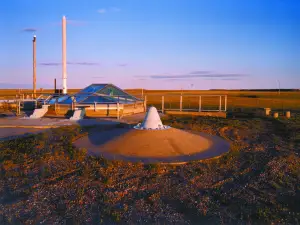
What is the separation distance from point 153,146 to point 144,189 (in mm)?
3408

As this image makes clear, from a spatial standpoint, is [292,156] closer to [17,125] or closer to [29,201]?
[29,201]

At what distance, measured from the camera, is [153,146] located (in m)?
10.1

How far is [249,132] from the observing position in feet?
49.0

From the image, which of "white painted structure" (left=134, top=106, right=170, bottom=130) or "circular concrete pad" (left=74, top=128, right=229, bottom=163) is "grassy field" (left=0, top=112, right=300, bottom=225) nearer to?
"circular concrete pad" (left=74, top=128, right=229, bottom=163)

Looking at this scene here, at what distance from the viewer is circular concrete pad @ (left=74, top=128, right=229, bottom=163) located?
373 inches

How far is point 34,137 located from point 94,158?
167 inches

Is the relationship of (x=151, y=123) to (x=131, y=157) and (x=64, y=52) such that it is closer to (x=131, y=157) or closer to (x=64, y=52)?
(x=131, y=157)

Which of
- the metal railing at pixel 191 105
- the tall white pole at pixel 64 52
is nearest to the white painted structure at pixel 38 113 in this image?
the tall white pole at pixel 64 52

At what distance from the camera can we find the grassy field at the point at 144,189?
17.9 ft

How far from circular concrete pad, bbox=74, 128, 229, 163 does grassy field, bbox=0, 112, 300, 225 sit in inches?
23.5

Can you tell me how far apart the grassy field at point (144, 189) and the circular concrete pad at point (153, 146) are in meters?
0.60

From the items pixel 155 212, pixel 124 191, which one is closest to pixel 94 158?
pixel 124 191

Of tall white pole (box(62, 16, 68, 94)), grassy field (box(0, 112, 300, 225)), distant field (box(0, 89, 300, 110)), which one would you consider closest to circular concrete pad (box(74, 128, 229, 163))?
grassy field (box(0, 112, 300, 225))

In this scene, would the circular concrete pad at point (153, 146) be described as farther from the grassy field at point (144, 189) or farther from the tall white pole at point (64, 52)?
the tall white pole at point (64, 52)
